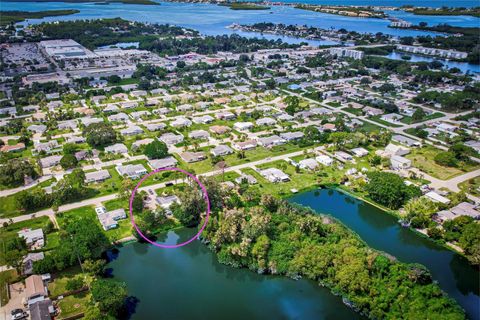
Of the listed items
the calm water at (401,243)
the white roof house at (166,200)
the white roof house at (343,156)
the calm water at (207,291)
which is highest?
the white roof house at (343,156)

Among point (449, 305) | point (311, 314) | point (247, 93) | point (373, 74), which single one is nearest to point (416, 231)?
point (449, 305)

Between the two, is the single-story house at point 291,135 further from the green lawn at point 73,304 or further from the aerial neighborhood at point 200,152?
the green lawn at point 73,304

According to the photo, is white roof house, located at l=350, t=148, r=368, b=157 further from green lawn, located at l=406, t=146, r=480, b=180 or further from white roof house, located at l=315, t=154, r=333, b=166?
green lawn, located at l=406, t=146, r=480, b=180

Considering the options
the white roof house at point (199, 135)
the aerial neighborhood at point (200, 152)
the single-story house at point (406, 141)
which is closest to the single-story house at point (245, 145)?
the aerial neighborhood at point (200, 152)

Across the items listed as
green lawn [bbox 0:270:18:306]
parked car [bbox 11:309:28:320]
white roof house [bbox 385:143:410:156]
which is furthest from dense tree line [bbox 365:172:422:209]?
green lawn [bbox 0:270:18:306]

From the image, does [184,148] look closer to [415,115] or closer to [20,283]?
[20,283]

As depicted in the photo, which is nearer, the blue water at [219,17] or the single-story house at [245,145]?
the single-story house at [245,145]
